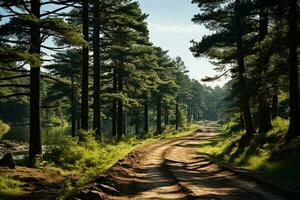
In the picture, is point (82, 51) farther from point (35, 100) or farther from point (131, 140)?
point (131, 140)

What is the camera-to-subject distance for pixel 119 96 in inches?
1361

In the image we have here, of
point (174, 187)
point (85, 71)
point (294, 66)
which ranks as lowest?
point (174, 187)

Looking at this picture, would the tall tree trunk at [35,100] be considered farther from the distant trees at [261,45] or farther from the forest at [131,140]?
the distant trees at [261,45]

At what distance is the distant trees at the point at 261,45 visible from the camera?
20.6m

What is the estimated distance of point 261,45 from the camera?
21672mm

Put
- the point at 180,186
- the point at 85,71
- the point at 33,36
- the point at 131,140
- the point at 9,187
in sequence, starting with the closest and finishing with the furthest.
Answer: the point at 180,186
the point at 9,187
the point at 33,36
the point at 85,71
the point at 131,140

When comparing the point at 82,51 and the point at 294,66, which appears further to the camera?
the point at 82,51

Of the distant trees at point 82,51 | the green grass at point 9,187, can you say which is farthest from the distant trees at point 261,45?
the green grass at point 9,187

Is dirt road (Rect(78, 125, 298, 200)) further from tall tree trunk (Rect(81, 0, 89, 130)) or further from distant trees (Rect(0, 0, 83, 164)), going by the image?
tall tree trunk (Rect(81, 0, 89, 130))

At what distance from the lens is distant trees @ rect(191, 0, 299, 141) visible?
20.6 meters

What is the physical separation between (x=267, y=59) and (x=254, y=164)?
18.4ft

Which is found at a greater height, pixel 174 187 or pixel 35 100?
pixel 35 100

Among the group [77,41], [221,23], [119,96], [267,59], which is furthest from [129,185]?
[119,96]

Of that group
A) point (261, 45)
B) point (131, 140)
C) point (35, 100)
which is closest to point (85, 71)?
point (35, 100)
